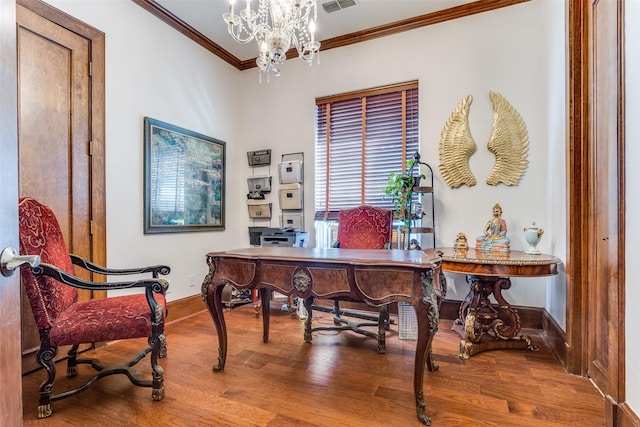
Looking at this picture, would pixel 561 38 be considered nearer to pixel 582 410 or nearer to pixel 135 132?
pixel 582 410

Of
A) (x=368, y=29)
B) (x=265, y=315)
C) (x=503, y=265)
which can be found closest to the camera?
(x=503, y=265)

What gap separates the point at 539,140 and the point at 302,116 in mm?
2533

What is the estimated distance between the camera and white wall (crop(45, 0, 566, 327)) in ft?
8.71

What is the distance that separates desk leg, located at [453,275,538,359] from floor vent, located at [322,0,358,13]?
9.24 ft

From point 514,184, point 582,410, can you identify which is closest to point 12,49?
point 582,410

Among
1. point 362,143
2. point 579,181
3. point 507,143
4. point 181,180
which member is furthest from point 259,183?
point 579,181

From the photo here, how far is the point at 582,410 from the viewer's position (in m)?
1.67

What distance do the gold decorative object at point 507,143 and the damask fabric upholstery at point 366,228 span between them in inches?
44.9

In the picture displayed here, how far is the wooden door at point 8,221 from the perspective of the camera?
0.67 meters

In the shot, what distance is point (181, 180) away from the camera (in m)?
3.34

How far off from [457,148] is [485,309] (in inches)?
60.9

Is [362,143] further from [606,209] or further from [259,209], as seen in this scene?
[606,209]

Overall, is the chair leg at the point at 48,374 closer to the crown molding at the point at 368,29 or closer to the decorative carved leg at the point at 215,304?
the decorative carved leg at the point at 215,304

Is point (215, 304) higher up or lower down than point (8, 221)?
lower down
